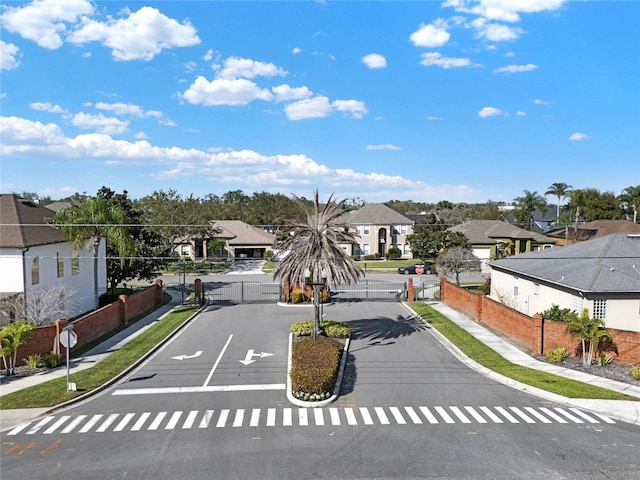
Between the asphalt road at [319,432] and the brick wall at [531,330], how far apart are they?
474 cm

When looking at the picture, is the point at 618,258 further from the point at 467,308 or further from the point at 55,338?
the point at 55,338

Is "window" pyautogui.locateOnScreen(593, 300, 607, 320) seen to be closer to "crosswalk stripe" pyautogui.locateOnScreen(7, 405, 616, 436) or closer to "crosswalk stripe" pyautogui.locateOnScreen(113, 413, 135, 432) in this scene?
"crosswalk stripe" pyautogui.locateOnScreen(7, 405, 616, 436)

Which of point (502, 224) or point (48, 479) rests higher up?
point (502, 224)

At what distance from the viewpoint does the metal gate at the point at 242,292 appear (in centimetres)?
4178

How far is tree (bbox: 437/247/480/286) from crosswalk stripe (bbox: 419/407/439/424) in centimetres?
2867

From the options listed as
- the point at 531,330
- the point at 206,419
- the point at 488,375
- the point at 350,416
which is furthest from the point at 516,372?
the point at 206,419

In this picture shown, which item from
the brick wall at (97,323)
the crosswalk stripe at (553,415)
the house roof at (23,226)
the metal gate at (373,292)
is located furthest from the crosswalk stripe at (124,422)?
the metal gate at (373,292)

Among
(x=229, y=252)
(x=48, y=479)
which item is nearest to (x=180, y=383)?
(x=48, y=479)

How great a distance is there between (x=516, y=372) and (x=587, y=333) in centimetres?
369

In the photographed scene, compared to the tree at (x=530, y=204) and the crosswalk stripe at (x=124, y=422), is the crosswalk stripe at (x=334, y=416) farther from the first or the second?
the tree at (x=530, y=204)

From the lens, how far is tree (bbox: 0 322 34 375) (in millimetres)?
21016

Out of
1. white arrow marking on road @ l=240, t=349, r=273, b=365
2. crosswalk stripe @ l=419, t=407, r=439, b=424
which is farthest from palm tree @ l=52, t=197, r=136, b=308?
crosswalk stripe @ l=419, t=407, r=439, b=424

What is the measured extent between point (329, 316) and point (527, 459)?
22.5 metres

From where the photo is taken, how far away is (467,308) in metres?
35.9
